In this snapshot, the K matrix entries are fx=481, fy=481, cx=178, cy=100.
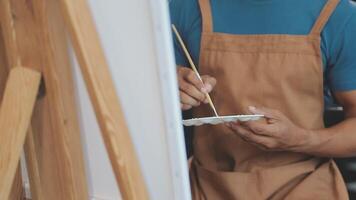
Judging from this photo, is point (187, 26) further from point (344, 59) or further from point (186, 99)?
point (344, 59)

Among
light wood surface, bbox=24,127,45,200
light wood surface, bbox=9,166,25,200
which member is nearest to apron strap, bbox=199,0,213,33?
light wood surface, bbox=24,127,45,200

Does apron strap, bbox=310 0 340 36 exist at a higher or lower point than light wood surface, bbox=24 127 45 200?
higher

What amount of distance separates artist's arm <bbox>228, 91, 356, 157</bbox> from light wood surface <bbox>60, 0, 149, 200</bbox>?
172 millimetres

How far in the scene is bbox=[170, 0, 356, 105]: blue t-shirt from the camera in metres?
0.68

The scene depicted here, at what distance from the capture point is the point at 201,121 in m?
0.72

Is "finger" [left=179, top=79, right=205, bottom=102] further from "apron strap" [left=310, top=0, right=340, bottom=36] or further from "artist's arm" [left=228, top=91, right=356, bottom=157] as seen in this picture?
"apron strap" [left=310, top=0, right=340, bottom=36]

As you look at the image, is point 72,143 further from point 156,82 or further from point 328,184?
point 328,184

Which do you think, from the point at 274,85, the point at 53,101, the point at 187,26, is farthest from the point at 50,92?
the point at 274,85

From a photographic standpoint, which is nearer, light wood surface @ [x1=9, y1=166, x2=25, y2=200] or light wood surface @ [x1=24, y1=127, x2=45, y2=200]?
light wood surface @ [x1=24, y1=127, x2=45, y2=200]

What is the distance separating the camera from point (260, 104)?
0.72 m

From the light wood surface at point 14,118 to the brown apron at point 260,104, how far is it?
0.84 ft

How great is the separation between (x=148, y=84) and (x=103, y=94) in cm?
9

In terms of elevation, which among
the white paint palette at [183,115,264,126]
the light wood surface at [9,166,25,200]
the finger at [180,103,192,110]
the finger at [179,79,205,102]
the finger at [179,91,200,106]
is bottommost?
the light wood surface at [9,166,25,200]

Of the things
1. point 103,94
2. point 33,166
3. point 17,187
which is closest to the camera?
point 103,94
